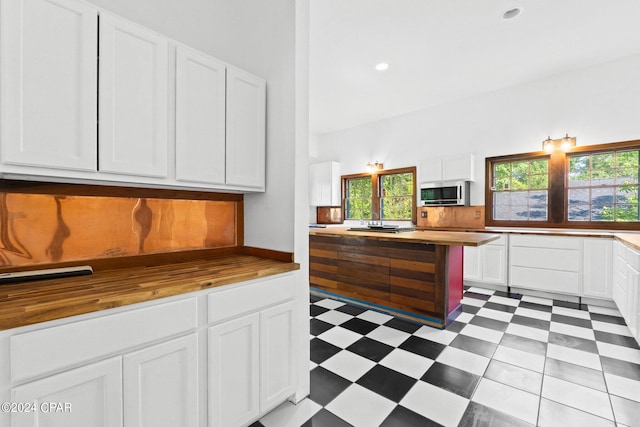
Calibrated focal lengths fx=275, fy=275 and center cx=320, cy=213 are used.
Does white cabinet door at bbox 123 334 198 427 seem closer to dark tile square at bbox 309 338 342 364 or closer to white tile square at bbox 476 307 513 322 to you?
dark tile square at bbox 309 338 342 364

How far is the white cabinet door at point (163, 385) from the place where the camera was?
1.04 m

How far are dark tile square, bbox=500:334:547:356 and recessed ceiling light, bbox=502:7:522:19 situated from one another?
2982mm

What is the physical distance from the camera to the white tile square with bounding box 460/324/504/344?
2.43 meters

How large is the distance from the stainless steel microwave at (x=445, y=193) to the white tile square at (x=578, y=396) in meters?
2.98

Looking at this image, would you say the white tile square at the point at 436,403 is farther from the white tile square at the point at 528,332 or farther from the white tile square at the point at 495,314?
the white tile square at the point at 495,314

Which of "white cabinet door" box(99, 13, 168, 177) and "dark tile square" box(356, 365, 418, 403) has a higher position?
"white cabinet door" box(99, 13, 168, 177)

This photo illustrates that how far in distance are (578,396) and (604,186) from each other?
3.23 meters

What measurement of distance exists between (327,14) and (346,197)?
4.20 metres

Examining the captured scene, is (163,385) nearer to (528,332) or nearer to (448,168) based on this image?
(528,332)

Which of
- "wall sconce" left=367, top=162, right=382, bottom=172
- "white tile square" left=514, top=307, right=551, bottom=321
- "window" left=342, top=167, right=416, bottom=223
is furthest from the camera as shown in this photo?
"wall sconce" left=367, top=162, right=382, bottom=172

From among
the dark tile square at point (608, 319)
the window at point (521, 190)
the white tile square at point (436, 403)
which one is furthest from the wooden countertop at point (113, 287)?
the window at point (521, 190)

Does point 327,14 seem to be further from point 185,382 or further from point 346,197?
point 346,197

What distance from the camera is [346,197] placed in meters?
6.50

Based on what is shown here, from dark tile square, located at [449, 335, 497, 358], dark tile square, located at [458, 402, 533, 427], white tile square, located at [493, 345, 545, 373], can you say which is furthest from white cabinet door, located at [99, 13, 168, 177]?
white tile square, located at [493, 345, 545, 373]
